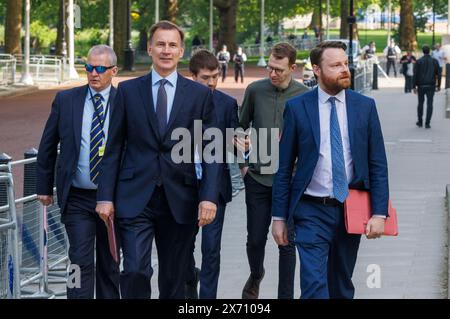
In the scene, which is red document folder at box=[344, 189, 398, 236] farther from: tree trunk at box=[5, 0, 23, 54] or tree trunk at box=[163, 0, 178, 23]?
tree trunk at box=[163, 0, 178, 23]

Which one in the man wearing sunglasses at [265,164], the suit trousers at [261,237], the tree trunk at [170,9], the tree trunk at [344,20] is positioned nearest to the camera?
the suit trousers at [261,237]

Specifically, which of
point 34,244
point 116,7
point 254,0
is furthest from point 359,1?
point 34,244

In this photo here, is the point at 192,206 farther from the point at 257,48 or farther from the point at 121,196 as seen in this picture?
the point at 257,48

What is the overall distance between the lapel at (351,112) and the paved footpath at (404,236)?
2799 millimetres

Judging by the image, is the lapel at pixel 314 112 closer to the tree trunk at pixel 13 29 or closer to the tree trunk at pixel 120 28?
the tree trunk at pixel 13 29

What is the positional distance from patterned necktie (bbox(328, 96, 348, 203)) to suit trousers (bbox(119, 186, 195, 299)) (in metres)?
0.90

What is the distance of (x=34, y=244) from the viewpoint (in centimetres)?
1000

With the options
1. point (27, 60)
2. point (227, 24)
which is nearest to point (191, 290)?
Result: point (27, 60)

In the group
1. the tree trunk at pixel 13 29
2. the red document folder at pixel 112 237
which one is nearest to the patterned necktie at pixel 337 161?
the red document folder at pixel 112 237

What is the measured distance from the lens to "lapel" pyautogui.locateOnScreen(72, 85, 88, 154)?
854cm

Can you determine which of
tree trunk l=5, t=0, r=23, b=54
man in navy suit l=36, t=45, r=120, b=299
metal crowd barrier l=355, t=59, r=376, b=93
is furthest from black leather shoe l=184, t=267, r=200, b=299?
tree trunk l=5, t=0, r=23, b=54

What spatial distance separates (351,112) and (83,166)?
1938 millimetres

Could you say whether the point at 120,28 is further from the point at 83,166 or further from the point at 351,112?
the point at 351,112

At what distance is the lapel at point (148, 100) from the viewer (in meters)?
7.47
